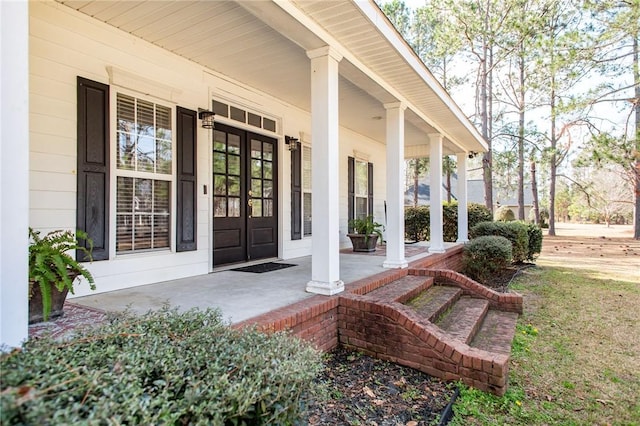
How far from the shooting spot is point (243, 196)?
211 inches

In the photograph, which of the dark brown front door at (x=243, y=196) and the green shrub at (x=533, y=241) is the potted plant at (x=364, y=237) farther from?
the green shrub at (x=533, y=241)

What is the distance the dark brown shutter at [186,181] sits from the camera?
428 centimetres

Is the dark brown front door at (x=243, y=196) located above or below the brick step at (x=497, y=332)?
above

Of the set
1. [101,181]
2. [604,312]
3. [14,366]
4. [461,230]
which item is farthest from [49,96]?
[461,230]

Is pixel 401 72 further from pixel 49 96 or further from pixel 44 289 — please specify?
pixel 44 289

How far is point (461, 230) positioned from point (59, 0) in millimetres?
8348

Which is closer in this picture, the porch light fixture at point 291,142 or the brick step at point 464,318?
the brick step at point 464,318

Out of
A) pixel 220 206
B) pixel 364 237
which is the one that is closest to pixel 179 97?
pixel 220 206

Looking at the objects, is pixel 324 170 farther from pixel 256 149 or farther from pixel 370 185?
pixel 370 185

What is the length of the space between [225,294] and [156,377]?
2167mm

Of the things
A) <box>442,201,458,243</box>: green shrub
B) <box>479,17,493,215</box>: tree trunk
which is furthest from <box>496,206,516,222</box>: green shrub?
<box>442,201,458,243</box>: green shrub

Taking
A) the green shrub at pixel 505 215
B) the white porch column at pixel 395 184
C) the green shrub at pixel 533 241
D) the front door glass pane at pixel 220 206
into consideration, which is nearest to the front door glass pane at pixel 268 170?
the front door glass pane at pixel 220 206

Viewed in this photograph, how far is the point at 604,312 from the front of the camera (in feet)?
15.8

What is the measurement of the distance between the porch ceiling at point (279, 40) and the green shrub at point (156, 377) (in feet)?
8.27
